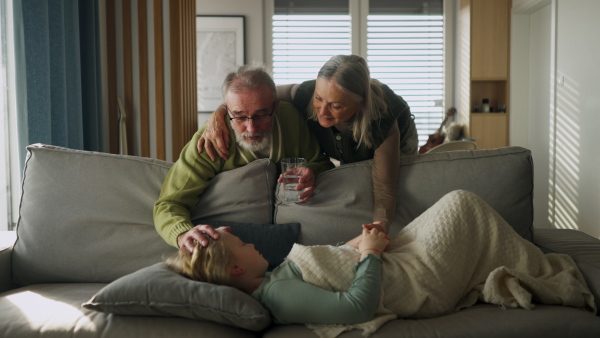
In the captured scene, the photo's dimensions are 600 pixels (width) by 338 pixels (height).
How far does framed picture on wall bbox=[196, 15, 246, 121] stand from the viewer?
642 cm

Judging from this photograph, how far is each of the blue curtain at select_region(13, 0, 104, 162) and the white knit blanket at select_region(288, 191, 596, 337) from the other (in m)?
1.84

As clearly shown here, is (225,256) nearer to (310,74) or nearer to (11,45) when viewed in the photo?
(11,45)

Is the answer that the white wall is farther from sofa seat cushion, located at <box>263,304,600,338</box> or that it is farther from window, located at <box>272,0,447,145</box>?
sofa seat cushion, located at <box>263,304,600,338</box>

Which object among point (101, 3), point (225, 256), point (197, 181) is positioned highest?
point (101, 3)

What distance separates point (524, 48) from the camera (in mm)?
6000

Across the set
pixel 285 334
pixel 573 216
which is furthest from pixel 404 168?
pixel 573 216

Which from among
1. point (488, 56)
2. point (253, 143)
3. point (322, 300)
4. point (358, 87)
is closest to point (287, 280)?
point (322, 300)

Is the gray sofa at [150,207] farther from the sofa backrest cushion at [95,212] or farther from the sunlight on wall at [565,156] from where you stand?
the sunlight on wall at [565,156]

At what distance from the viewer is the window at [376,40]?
6559 mm

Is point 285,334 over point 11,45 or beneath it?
beneath

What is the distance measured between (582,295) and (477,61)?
14.8 ft

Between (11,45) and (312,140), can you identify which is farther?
(11,45)

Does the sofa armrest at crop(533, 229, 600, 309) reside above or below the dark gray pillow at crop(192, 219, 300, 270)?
below

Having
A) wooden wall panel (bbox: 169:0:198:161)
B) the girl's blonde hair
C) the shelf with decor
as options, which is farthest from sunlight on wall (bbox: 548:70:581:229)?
the girl's blonde hair
